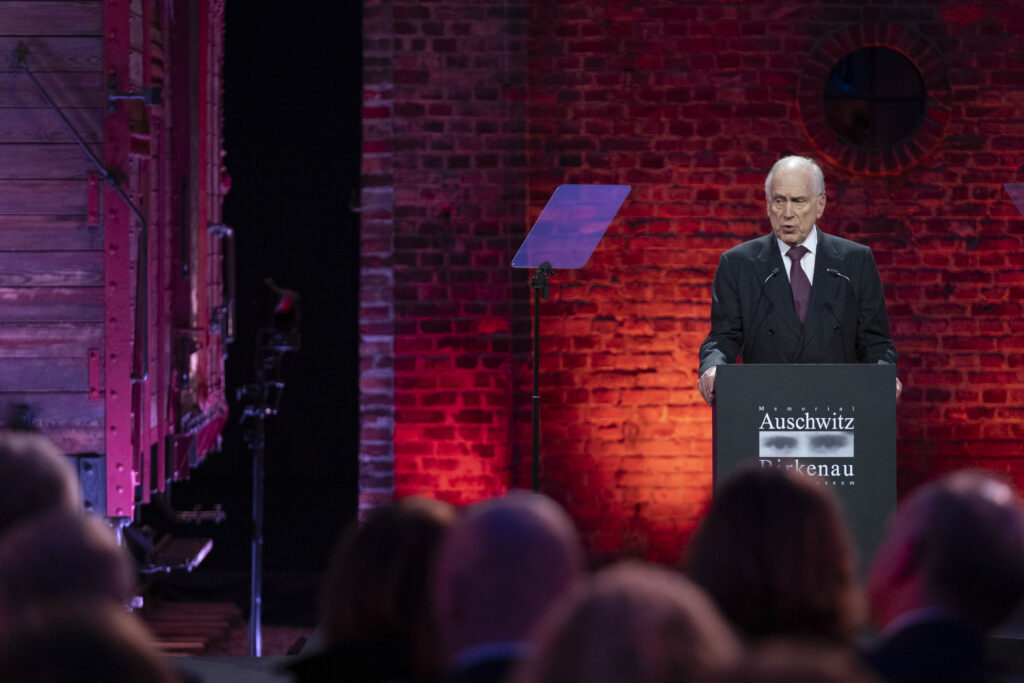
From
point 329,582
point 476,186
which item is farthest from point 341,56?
point 329,582

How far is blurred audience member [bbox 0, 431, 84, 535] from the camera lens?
2.32 m

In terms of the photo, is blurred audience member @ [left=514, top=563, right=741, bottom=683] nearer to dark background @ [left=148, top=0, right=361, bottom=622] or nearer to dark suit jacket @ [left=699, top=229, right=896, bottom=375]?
dark suit jacket @ [left=699, top=229, right=896, bottom=375]

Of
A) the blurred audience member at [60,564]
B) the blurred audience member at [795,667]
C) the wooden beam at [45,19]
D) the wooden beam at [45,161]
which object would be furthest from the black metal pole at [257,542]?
the blurred audience member at [795,667]

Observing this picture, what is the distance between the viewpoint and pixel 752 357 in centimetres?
448

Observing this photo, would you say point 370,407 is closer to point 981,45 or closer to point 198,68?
point 198,68

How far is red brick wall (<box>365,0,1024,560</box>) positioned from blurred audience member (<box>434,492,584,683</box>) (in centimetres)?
389

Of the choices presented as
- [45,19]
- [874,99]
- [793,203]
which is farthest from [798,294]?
[45,19]

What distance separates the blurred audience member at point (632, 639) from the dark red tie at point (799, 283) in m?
3.28

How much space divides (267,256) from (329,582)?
305 inches

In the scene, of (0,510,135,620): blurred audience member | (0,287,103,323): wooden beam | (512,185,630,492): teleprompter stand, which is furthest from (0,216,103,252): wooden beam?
(0,510,135,620): blurred audience member

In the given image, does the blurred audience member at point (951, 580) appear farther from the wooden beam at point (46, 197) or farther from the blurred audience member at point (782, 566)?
the wooden beam at point (46, 197)

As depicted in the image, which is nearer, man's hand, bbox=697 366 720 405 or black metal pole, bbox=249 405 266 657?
man's hand, bbox=697 366 720 405

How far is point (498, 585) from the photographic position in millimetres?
1691

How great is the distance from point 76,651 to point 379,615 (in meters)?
0.72
